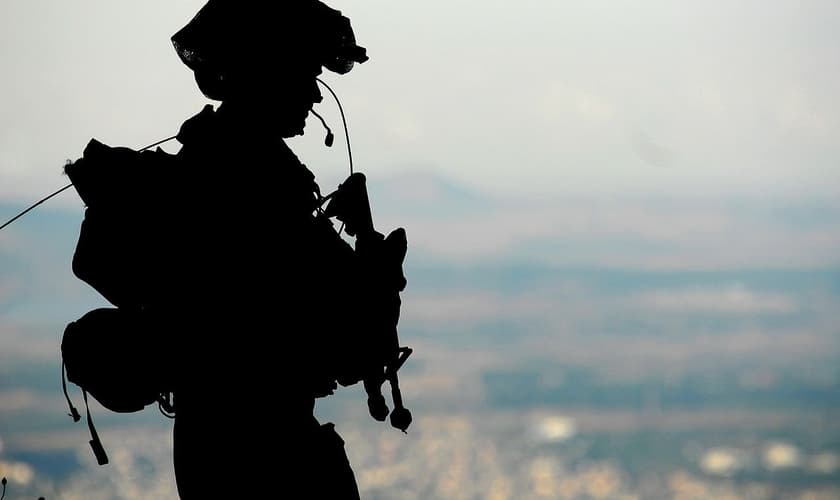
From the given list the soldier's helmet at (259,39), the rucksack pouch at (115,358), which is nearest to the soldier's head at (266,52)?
the soldier's helmet at (259,39)

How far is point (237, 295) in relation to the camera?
661cm

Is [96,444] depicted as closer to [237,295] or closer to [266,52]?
[237,295]

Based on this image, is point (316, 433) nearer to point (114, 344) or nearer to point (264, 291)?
point (264, 291)

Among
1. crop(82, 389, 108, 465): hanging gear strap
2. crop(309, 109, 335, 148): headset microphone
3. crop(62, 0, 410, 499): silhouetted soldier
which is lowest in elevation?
crop(82, 389, 108, 465): hanging gear strap

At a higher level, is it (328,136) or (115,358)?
(328,136)

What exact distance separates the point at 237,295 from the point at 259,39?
158cm

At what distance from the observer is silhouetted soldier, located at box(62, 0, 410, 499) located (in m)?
6.53

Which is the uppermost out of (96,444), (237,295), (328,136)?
(328,136)

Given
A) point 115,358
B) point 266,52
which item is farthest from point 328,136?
point 115,358

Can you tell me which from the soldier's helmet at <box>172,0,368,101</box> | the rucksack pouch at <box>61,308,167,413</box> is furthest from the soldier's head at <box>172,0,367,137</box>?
the rucksack pouch at <box>61,308,167,413</box>

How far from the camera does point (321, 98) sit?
717 centimetres

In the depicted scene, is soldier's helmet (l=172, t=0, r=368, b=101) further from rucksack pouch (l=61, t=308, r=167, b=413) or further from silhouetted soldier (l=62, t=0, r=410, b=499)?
rucksack pouch (l=61, t=308, r=167, b=413)

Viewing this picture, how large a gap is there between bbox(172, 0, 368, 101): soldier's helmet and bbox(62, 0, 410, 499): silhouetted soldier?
26 mm

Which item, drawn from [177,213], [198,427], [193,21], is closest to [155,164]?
[177,213]
